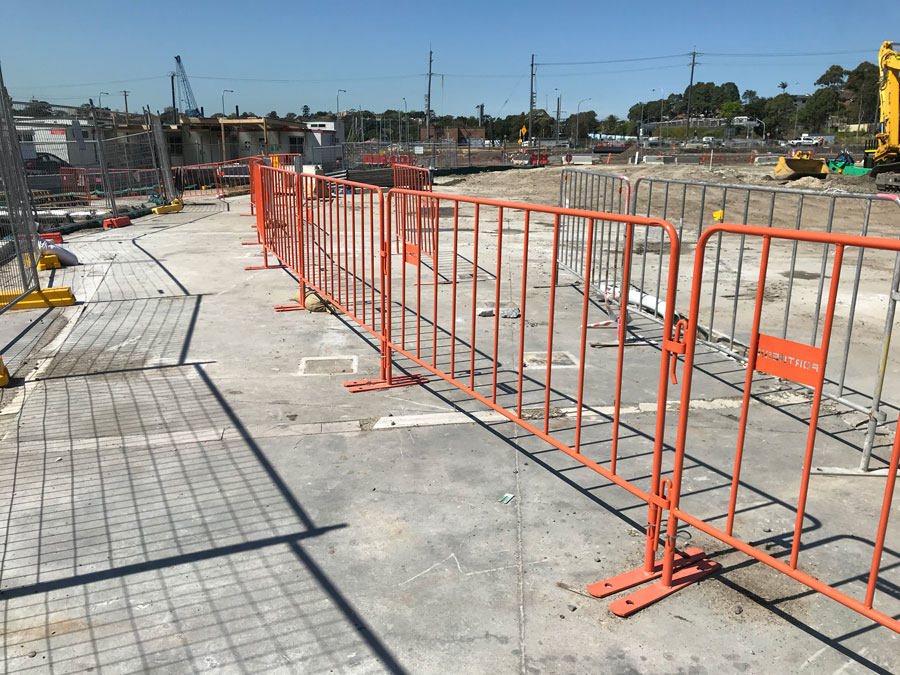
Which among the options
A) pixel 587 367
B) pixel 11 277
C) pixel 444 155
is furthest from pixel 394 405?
pixel 444 155

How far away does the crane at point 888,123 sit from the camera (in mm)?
22016

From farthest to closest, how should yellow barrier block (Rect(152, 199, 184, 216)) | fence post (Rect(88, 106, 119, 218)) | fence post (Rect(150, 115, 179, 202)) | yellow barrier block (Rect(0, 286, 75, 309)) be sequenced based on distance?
fence post (Rect(150, 115, 179, 202)) → yellow barrier block (Rect(152, 199, 184, 216)) → fence post (Rect(88, 106, 119, 218)) → yellow barrier block (Rect(0, 286, 75, 309))

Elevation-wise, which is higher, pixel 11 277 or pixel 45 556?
pixel 11 277

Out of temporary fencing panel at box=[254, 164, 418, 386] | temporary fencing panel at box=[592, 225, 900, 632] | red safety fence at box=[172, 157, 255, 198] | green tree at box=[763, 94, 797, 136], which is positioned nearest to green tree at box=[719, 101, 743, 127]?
green tree at box=[763, 94, 797, 136]

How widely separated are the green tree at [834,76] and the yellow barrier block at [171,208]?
150m

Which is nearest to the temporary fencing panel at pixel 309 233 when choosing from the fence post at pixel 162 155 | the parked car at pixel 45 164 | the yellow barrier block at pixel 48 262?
the yellow barrier block at pixel 48 262

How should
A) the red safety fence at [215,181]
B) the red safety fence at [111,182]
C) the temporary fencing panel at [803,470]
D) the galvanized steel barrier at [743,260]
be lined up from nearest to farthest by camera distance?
the temporary fencing panel at [803,470]
the galvanized steel barrier at [743,260]
the red safety fence at [111,182]
the red safety fence at [215,181]

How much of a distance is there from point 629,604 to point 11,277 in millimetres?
8453

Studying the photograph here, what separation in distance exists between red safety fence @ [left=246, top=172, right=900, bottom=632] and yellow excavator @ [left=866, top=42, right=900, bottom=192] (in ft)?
48.6

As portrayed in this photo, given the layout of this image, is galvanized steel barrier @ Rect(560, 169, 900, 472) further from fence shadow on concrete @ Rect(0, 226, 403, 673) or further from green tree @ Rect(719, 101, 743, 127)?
green tree @ Rect(719, 101, 743, 127)

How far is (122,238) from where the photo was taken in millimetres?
15422

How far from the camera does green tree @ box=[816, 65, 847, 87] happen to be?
5364 inches

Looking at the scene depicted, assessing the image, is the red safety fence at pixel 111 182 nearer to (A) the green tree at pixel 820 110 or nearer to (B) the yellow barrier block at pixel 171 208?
(B) the yellow barrier block at pixel 171 208

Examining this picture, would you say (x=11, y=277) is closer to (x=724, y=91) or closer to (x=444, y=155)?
(x=444, y=155)
